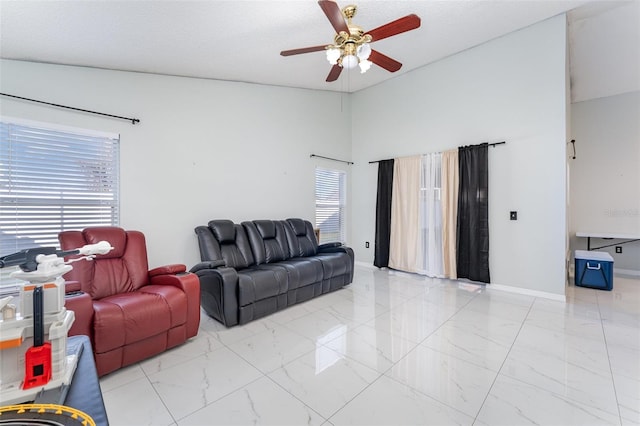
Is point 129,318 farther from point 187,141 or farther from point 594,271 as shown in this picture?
point 594,271

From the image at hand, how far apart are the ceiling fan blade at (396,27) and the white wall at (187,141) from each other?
7.86 ft

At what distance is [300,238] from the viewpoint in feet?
14.0

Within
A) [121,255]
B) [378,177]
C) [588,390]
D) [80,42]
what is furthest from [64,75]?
[588,390]

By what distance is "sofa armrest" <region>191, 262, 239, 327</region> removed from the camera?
8.68ft

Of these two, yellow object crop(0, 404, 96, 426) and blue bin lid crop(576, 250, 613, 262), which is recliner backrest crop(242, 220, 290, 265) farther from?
blue bin lid crop(576, 250, 613, 262)

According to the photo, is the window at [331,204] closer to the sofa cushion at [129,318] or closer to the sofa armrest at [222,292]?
the sofa armrest at [222,292]

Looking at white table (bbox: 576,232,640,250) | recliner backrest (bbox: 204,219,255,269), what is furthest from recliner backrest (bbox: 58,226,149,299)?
white table (bbox: 576,232,640,250)

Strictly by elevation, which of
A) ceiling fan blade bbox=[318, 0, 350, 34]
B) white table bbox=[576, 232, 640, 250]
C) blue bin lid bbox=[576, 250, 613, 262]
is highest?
ceiling fan blade bbox=[318, 0, 350, 34]

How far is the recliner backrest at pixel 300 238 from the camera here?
160 inches

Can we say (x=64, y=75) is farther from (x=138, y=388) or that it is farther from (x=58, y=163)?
(x=138, y=388)

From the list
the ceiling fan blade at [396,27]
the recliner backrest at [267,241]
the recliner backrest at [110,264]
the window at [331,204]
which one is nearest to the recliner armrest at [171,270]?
the recliner backrest at [110,264]

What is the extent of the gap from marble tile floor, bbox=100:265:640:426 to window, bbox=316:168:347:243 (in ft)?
7.68

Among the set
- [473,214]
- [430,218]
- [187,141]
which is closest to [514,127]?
[473,214]

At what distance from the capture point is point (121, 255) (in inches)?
102
